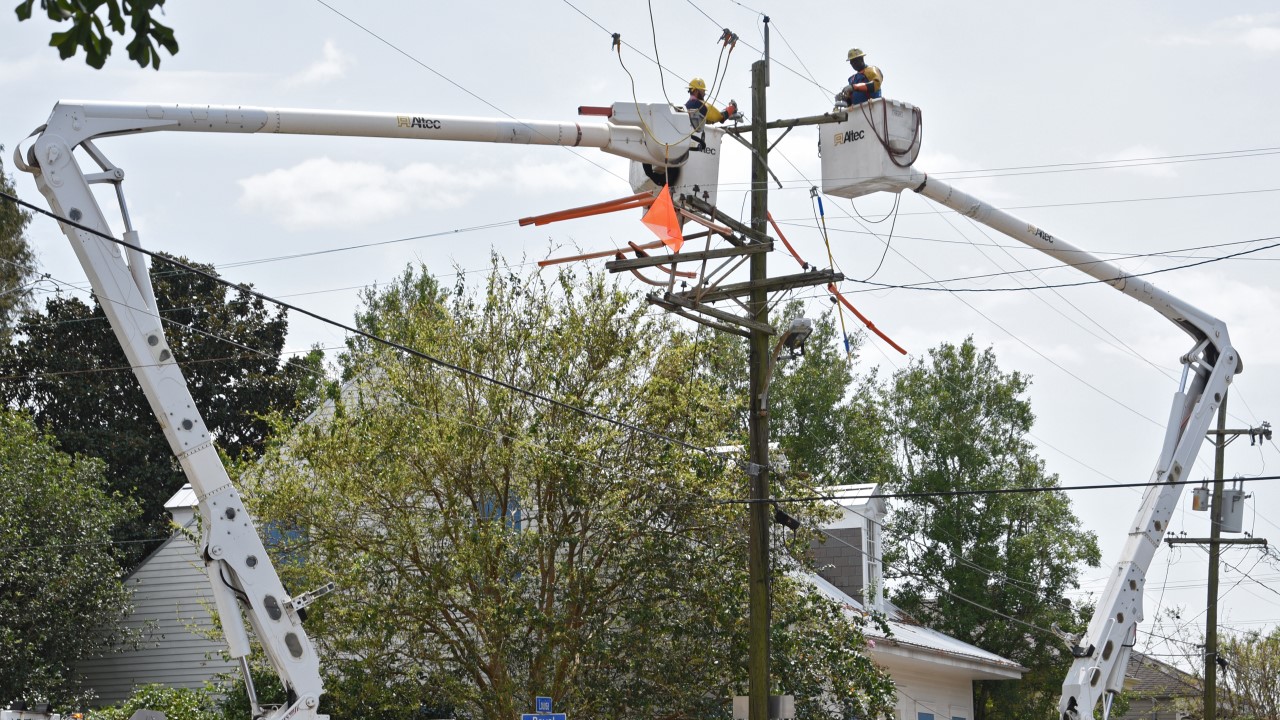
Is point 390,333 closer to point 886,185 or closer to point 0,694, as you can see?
point 886,185

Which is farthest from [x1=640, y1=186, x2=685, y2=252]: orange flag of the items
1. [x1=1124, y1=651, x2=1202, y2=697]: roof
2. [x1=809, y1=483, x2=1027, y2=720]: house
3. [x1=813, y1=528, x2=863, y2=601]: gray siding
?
[x1=1124, y1=651, x2=1202, y2=697]: roof

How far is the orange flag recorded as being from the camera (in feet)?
48.1

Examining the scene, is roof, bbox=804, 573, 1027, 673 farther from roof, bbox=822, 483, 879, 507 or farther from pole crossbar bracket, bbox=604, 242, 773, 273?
pole crossbar bracket, bbox=604, 242, 773, 273

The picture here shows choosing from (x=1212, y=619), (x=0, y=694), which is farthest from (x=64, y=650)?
(x=1212, y=619)

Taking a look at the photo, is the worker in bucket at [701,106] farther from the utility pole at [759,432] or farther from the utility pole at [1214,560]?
the utility pole at [1214,560]

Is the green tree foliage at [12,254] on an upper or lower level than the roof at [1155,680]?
upper

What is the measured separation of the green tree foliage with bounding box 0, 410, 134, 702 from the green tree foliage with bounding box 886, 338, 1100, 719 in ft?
75.8

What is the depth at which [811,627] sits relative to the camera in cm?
2036

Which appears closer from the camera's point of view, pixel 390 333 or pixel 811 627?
pixel 811 627

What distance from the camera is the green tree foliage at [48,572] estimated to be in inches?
1081

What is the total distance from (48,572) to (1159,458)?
68.0 feet

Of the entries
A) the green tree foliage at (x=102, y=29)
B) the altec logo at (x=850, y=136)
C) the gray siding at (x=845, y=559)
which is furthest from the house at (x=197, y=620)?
the green tree foliage at (x=102, y=29)

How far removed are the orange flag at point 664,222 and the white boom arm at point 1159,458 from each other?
3972mm

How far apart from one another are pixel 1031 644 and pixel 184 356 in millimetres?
27533
